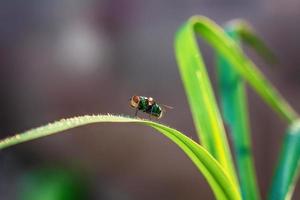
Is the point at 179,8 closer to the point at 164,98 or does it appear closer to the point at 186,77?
the point at 164,98

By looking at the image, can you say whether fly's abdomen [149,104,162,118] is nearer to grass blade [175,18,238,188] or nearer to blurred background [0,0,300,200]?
grass blade [175,18,238,188]

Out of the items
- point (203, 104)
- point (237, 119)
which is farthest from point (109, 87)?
point (203, 104)

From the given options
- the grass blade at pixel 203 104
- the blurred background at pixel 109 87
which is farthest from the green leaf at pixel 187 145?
the blurred background at pixel 109 87

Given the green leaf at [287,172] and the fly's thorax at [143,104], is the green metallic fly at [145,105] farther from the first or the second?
the green leaf at [287,172]

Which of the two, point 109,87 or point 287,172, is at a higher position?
point 109,87

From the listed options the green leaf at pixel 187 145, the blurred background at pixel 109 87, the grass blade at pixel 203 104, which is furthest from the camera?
the blurred background at pixel 109 87

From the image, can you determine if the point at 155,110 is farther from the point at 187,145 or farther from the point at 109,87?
the point at 109,87
